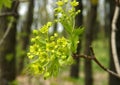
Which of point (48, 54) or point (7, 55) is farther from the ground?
point (48, 54)

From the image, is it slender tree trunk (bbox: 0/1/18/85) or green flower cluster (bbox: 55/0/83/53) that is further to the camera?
slender tree trunk (bbox: 0/1/18/85)

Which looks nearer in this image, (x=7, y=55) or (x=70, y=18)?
(x=70, y=18)

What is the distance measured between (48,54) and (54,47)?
0.15 feet

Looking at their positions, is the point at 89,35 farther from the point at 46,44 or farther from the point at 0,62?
the point at 46,44

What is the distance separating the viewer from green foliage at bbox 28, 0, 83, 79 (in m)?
1.78

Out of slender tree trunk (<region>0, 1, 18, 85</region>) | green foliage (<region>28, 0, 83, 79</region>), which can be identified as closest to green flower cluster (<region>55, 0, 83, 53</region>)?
green foliage (<region>28, 0, 83, 79</region>)

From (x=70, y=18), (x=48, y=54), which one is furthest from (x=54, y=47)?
(x=70, y=18)

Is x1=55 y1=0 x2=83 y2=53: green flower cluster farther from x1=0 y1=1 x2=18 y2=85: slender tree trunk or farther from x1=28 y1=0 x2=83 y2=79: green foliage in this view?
x1=0 y1=1 x2=18 y2=85: slender tree trunk

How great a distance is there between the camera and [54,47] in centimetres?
178

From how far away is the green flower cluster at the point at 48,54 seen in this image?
1.78m

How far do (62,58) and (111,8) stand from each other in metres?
5.73

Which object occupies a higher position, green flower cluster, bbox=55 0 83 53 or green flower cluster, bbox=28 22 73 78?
green flower cluster, bbox=55 0 83 53

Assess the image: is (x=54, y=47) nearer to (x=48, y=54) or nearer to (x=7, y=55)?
(x=48, y=54)

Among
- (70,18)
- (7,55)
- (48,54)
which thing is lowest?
(7,55)
